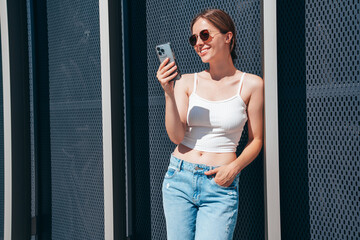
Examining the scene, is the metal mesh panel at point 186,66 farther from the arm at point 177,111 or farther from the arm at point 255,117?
the arm at point 177,111

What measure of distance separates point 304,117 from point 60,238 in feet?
7.22

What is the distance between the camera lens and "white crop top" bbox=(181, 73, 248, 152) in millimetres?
1490

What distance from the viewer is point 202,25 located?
1553 millimetres

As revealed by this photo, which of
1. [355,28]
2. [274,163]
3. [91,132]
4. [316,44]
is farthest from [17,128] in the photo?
[355,28]

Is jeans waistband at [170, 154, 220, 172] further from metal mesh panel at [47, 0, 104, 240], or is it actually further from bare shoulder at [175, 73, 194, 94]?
metal mesh panel at [47, 0, 104, 240]

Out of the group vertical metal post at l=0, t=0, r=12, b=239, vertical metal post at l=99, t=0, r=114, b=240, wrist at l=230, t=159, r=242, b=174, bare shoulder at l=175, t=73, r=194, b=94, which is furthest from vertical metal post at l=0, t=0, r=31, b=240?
wrist at l=230, t=159, r=242, b=174

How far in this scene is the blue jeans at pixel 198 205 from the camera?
142 centimetres

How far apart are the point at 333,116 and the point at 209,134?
0.69 meters

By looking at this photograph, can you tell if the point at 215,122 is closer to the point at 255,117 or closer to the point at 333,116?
the point at 255,117

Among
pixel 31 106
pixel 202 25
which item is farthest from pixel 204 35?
pixel 31 106

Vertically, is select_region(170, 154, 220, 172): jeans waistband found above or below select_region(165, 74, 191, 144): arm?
below

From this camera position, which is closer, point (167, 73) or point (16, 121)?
point (167, 73)

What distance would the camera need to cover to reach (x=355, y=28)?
1576 millimetres

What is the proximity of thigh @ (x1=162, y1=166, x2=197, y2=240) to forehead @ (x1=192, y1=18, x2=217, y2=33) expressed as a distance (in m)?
0.72
